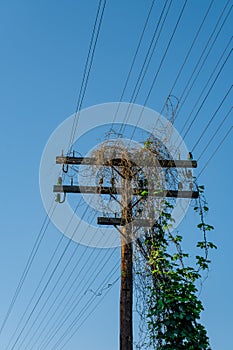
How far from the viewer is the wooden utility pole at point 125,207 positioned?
259 inches

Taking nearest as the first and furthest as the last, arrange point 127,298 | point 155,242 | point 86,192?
point 127,298 < point 155,242 < point 86,192

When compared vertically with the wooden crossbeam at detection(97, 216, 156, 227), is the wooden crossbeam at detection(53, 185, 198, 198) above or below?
above

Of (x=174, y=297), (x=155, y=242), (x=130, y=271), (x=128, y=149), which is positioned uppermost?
(x=128, y=149)

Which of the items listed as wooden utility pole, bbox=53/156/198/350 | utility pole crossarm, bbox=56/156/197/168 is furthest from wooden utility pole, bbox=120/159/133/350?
utility pole crossarm, bbox=56/156/197/168

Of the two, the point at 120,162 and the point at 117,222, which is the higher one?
the point at 120,162

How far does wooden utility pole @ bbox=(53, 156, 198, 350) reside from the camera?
658 cm

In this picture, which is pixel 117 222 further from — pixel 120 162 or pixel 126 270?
pixel 120 162

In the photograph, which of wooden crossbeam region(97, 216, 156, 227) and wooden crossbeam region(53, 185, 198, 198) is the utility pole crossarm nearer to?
wooden crossbeam region(53, 185, 198, 198)

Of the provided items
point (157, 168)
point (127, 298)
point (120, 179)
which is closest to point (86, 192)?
point (120, 179)

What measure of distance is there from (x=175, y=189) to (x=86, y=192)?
132 cm

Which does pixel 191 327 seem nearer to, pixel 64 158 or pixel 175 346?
pixel 175 346

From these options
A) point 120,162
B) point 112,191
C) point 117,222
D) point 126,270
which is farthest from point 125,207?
point 126,270

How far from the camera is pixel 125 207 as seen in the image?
7.39 meters

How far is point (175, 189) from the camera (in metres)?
7.57
